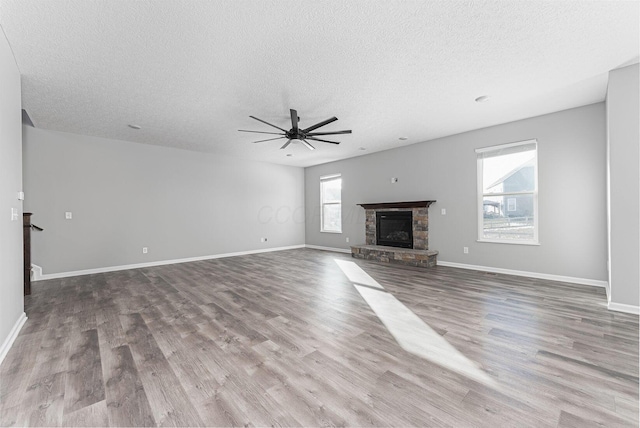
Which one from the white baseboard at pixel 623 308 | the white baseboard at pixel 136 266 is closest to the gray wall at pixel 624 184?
the white baseboard at pixel 623 308

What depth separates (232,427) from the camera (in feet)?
4.47

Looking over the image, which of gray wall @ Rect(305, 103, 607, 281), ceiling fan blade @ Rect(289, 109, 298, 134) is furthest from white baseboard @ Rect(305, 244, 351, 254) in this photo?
ceiling fan blade @ Rect(289, 109, 298, 134)

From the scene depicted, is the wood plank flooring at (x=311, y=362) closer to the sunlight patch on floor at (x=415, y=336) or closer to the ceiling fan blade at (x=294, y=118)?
the sunlight patch on floor at (x=415, y=336)

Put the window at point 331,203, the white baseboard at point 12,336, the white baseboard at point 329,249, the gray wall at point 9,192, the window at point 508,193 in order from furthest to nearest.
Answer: the window at point 331,203 < the white baseboard at point 329,249 < the window at point 508,193 < the gray wall at point 9,192 < the white baseboard at point 12,336

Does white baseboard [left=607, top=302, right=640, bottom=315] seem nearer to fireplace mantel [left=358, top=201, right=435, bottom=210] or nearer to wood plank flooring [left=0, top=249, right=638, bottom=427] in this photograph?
wood plank flooring [left=0, top=249, right=638, bottom=427]

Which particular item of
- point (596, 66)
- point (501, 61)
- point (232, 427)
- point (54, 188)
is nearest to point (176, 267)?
point (54, 188)

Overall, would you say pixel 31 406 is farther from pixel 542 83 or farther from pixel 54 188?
pixel 542 83

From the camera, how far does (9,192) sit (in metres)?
2.42

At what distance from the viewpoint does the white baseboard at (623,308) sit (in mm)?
2842

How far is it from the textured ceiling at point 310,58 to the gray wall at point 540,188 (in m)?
0.39

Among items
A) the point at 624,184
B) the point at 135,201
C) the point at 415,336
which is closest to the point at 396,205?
the point at 624,184

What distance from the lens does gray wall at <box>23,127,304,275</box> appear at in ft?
15.8

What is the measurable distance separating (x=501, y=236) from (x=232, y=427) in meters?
5.12

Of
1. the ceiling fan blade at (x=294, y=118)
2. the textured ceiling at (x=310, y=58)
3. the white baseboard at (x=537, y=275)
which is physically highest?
the textured ceiling at (x=310, y=58)
